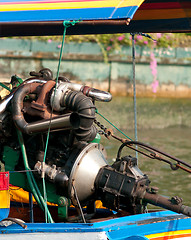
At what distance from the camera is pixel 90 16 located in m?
4.55

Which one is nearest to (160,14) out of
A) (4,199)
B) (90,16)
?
(90,16)

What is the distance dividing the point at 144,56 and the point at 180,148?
5346 mm

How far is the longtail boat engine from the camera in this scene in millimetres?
4785

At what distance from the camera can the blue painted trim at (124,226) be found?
462cm

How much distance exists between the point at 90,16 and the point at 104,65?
39.3ft

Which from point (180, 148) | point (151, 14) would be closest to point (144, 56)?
point (180, 148)

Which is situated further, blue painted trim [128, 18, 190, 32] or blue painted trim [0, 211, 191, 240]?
blue painted trim [128, 18, 190, 32]

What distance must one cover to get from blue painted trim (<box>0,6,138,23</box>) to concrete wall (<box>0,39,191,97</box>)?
10.7 m

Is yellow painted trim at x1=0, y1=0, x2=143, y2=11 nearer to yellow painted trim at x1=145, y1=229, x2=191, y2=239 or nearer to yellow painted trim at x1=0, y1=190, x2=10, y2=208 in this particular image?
yellow painted trim at x1=0, y1=190, x2=10, y2=208

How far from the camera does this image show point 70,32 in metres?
5.20

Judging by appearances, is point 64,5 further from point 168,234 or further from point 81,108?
point 168,234

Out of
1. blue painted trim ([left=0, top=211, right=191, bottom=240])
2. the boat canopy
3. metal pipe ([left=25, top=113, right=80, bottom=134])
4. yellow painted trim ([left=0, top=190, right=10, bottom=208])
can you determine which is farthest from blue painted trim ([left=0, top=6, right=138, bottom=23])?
blue painted trim ([left=0, top=211, right=191, bottom=240])

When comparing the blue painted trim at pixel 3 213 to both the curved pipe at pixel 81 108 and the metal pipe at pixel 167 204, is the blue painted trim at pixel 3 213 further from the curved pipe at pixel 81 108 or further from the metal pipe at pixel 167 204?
the metal pipe at pixel 167 204

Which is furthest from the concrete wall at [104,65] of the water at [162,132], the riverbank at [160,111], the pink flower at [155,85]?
the water at [162,132]
